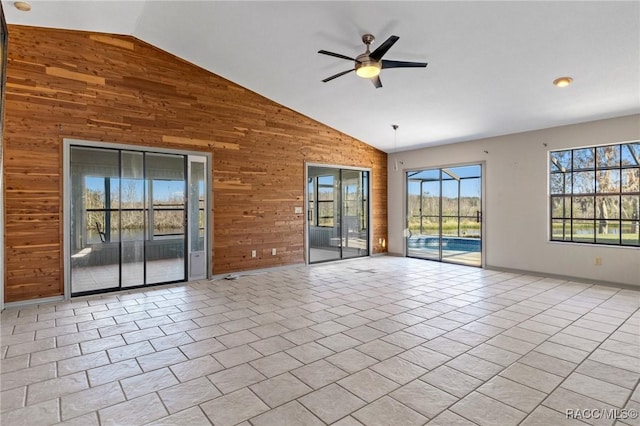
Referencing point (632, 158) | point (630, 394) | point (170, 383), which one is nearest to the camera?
point (630, 394)

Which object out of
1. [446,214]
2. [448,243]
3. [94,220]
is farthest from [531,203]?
[94,220]

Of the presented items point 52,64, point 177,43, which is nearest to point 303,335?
point 177,43

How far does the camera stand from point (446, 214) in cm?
769

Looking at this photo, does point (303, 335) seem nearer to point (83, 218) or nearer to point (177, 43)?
point (83, 218)

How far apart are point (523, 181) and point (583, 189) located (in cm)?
89

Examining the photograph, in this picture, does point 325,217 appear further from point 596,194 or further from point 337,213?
point 596,194

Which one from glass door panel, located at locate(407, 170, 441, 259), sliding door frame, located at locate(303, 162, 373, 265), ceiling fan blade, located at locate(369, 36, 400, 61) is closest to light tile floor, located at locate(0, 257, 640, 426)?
sliding door frame, located at locate(303, 162, 373, 265)

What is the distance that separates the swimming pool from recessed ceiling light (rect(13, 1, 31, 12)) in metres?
7.77

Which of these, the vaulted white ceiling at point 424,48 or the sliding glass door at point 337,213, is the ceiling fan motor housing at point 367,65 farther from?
the sliding glass door at point 337,213

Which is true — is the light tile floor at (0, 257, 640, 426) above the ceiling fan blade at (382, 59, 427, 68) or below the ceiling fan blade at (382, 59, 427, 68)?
below

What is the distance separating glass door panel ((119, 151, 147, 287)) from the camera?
5215 millimetres

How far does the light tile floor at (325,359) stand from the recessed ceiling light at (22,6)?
11.7 feet

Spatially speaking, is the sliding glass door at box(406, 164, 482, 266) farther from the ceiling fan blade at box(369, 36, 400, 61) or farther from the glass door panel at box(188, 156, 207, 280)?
the glass door panel at box(188, 156, 207, 280)

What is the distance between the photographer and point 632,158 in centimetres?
529
